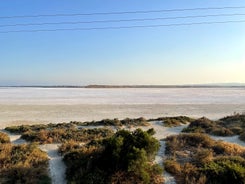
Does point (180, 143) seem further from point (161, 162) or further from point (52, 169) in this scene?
point (52, 169)

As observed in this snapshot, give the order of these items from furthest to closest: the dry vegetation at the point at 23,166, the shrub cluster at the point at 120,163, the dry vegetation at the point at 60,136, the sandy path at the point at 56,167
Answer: the dry vegetation at the point at 60,136
the sandy path at the point at 56,167
the dry vegetation at the point at 23,166
the shrub cluster at the point at 120,163

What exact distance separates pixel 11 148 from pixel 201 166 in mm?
6698

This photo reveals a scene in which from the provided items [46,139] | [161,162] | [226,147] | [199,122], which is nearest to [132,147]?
[161,162]

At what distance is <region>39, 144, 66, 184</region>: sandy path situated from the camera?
9719mm

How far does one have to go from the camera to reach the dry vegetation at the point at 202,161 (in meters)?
9.23

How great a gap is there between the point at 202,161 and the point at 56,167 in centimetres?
457

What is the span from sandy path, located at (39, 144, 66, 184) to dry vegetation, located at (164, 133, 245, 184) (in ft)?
10.3

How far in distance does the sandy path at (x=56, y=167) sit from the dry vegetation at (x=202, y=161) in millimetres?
3143

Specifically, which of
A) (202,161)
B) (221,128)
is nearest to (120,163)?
(202,161)

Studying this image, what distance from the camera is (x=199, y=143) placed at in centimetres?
1297

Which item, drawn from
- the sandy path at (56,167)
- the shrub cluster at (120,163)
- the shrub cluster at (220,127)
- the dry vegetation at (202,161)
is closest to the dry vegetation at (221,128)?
the shrub cluster at (220,127)

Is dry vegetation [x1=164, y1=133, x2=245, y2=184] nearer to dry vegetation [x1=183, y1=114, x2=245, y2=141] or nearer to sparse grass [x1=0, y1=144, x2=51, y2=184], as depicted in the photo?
sparse grass [x1=0, y1=144, x2=51, y2=184]

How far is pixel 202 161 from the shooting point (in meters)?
10.4

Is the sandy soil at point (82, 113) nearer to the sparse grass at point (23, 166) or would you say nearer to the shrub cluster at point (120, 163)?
the sparse grass at point (23, 166)
